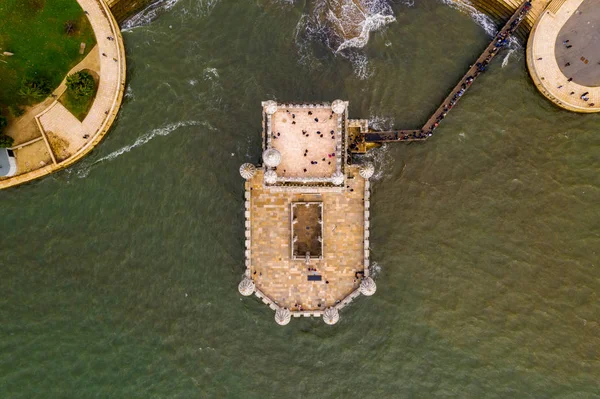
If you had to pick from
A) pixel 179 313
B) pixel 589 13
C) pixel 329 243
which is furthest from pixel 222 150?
pixel 589 13

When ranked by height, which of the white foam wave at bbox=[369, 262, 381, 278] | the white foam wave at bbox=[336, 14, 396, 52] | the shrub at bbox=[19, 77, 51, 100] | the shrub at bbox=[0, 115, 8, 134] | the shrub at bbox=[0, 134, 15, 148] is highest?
the white foam wave at bbox=[336, 14, 396, 52]

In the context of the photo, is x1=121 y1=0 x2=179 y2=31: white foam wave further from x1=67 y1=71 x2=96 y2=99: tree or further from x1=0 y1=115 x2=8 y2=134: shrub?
x1=0 y1=115 x2=8 y2=134: shrub

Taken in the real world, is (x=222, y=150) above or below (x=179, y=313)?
above

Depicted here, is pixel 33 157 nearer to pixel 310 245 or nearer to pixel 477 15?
pixel 310 245

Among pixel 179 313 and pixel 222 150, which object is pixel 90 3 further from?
pixel 179 313

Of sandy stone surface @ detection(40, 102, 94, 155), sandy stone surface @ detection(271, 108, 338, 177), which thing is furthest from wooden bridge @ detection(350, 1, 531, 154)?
sandy stone surface @ detection(40, 102, 94, 155)

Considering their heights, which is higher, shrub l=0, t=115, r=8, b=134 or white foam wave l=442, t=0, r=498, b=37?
white foam wave l=442, t=0, r=498, b=37

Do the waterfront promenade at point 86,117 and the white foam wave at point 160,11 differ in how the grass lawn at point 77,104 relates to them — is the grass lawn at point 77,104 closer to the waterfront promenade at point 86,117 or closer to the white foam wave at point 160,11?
the waterfront promenade at point 86,117

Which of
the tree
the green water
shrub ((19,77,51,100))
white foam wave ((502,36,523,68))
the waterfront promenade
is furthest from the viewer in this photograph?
white foam wave ((502,36,523,68))

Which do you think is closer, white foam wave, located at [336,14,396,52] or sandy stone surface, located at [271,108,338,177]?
sandy stone surface, located at [271,108,338,177]
